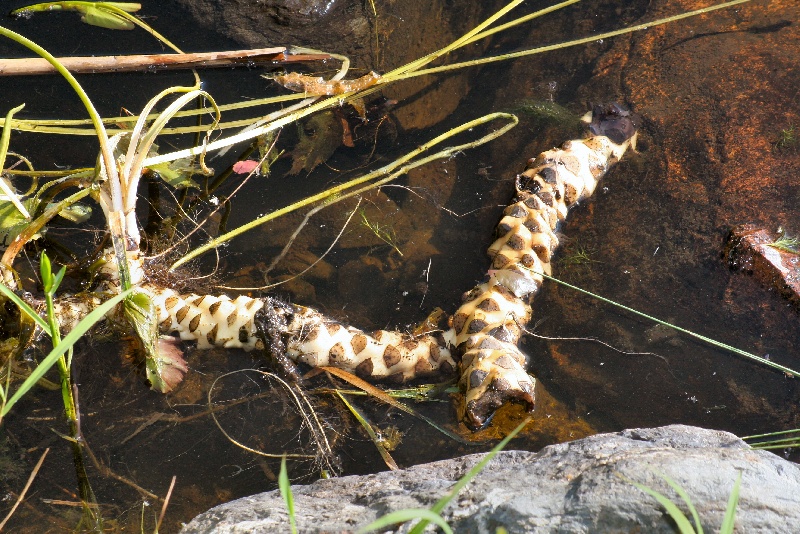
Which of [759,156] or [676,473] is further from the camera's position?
[759,156]

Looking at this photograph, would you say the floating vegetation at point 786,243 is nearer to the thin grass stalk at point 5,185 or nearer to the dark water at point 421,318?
the dark water at point 421,318

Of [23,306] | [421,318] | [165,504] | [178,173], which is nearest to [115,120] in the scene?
[178,173]

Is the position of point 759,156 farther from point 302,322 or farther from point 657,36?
point 302,322

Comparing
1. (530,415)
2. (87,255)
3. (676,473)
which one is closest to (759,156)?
(530,415)

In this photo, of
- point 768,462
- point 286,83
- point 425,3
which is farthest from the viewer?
point 425,3

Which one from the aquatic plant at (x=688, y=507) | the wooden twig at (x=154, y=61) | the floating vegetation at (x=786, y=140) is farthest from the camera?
the wooden twig at (x=154, y=61)

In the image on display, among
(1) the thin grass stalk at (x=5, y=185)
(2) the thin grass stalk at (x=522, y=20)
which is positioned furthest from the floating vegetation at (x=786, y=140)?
(1) the thin grass stalk at (x=5, y=185)
